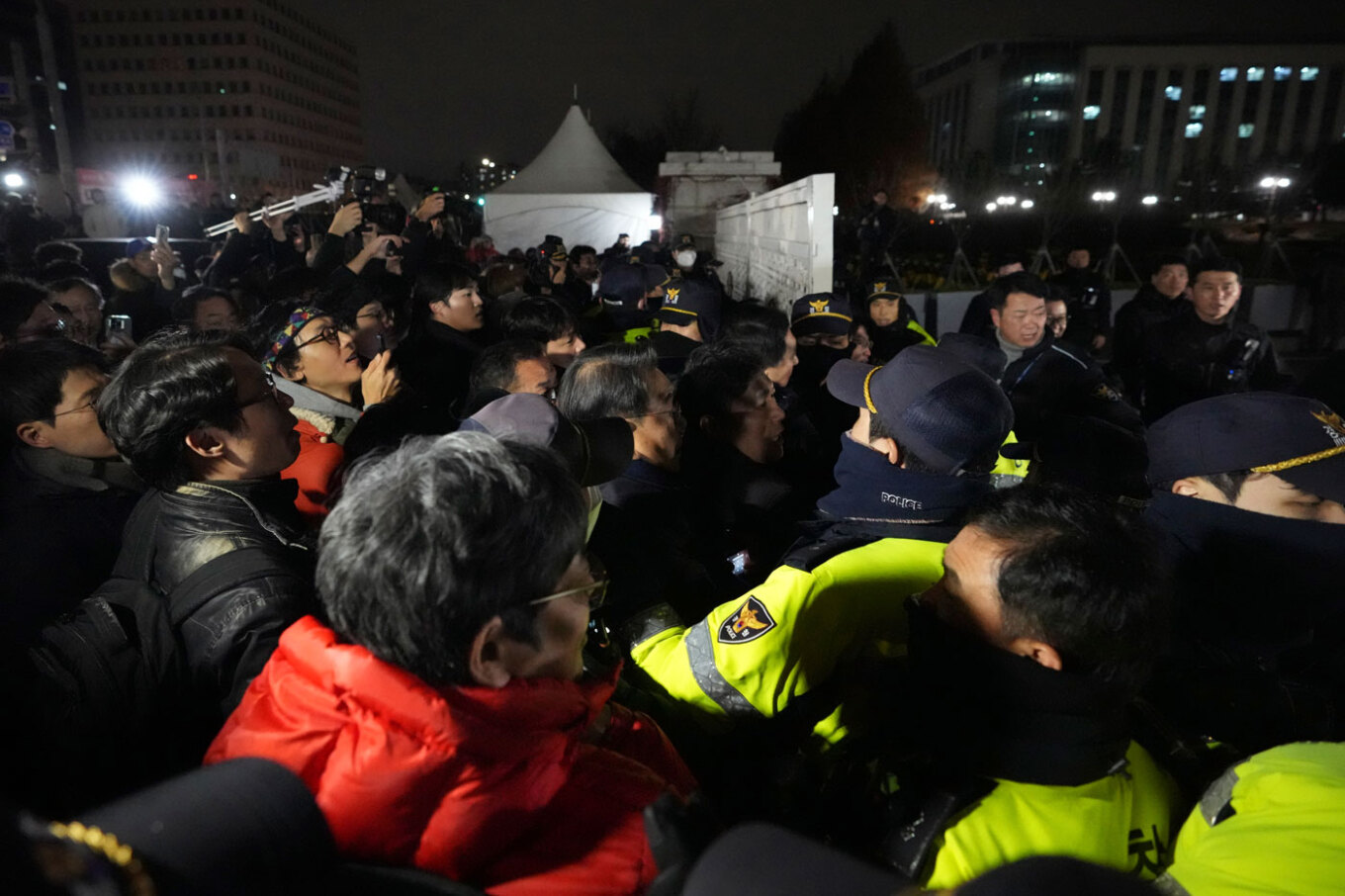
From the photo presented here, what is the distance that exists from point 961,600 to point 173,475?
187cm

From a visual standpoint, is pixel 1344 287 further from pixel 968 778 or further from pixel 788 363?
pixel 968 778

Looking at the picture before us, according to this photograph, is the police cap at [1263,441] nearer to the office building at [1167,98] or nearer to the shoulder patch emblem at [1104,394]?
the shoulder patch emblem at [1104,394]

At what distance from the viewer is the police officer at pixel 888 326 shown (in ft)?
20.2

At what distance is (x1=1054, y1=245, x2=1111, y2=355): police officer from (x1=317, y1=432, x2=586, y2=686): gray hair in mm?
8001

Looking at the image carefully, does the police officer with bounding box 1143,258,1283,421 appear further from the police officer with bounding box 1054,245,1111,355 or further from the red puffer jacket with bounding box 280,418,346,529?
the red puffer jacket with bounding box 280,418,346,529

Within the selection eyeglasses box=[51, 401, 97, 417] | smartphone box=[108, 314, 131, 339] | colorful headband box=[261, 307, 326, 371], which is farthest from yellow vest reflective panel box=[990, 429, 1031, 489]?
smartphone box=[108, 314, 131, 339]

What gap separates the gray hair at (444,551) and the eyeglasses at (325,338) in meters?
2.40

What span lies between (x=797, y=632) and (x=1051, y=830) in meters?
0.55

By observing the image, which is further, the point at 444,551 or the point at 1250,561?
the point at 1250,561

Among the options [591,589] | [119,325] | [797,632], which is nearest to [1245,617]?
[797,632]

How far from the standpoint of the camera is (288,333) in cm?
333

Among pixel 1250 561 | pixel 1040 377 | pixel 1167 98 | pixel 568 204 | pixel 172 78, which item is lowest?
pixel 1250 561

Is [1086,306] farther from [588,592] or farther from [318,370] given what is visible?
[588,592]

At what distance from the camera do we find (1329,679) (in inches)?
77.9
